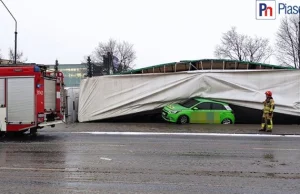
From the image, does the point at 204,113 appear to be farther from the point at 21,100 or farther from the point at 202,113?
the point at 21,100

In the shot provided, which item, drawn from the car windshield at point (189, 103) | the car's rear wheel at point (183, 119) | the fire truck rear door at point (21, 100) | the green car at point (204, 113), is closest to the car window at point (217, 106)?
the green car at point (204, 113)

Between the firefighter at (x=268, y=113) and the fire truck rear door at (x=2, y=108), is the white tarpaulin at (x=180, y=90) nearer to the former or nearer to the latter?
the firefighter at (x=268, y=113)

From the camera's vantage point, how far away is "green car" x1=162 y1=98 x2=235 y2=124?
17688mm

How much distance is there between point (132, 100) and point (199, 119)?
146 inches

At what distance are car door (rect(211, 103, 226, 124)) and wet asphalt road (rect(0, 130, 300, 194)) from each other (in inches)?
204

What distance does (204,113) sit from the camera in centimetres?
1775

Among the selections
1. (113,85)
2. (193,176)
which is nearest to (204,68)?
(113,85)

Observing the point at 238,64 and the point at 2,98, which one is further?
the point at 238,64

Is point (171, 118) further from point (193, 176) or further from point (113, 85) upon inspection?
point (193, 176)

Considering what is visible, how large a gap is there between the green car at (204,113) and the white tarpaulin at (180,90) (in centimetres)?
72

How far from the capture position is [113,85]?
19219 mm

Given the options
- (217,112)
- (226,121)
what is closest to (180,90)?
(217,112)

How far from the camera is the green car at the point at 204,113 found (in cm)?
1769

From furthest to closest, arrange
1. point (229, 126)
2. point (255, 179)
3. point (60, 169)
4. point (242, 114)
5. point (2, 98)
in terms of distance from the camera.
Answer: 1. point (242, 114)
2. point (229, 126)
3. point (2, 98)
4. point (60, 169)
5. point (255, 179)
